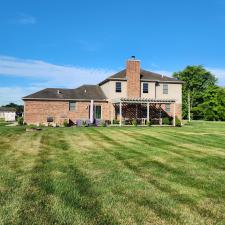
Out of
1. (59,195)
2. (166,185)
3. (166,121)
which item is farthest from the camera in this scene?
(166,121)

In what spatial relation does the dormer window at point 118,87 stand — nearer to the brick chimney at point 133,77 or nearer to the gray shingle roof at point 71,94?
the brick chimney at point 133,77

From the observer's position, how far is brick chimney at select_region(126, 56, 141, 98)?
39.0 metres

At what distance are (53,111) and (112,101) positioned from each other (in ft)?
23.5

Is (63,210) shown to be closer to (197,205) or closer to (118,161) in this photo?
(197,205)

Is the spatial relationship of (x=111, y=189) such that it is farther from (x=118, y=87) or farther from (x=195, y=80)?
(x=195, y=80)

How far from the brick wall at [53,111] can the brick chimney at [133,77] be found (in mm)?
3822

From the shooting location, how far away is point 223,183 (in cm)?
767

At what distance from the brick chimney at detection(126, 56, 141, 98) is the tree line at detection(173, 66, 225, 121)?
110 feet

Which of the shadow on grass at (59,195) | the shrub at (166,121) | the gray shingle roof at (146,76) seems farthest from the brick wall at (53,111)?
the shadow on grass at (59,195)

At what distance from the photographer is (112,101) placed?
3841 centimetres

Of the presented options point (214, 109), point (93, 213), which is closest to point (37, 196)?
point (93, 213)

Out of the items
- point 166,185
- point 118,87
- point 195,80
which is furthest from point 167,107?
point 195,80

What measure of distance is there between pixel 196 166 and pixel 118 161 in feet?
8.08

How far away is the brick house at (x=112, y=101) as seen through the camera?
38094 millimetres
